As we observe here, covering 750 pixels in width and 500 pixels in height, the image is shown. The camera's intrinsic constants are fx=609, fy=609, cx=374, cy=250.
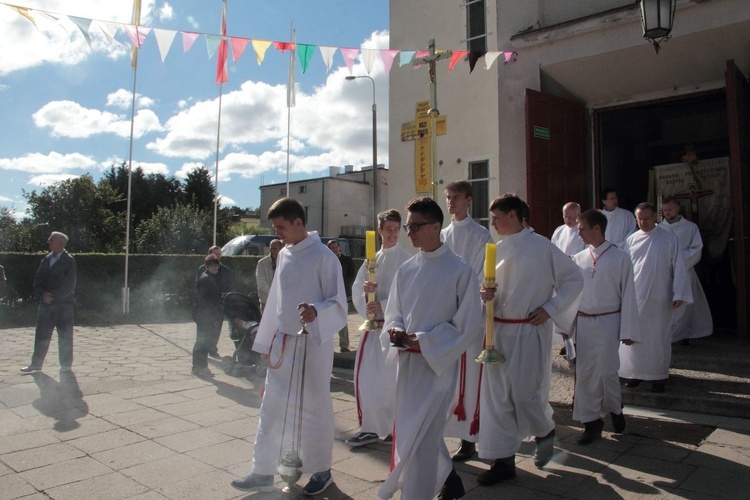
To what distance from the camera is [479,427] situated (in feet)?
13.8

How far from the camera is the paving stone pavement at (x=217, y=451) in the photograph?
3979 mm

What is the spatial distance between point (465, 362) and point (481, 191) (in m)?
7.41

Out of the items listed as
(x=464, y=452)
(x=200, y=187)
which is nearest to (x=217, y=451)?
(x=464, y=452)

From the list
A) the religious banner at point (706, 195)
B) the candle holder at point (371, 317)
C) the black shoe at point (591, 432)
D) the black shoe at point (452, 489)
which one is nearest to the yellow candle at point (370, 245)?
the candle holder at point (371, 317)

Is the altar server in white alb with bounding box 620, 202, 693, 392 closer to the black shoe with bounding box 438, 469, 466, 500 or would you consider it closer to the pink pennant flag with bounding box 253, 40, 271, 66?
the black shoe with bounding box 438, 469, 466, 500

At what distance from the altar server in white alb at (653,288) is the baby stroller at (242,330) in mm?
4571

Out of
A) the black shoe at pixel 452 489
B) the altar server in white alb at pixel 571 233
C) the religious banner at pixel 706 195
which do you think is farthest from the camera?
the religious banner at pixel 706 195

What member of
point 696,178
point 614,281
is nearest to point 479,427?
point 614,281

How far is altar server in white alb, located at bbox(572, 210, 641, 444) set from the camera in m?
4.98

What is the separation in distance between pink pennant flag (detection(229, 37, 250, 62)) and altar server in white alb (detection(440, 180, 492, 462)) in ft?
18.2

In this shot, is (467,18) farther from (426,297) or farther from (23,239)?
(23,239)

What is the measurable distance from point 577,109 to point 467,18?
126 inches

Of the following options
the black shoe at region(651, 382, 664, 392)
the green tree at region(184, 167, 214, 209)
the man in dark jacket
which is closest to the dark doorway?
the black shoe at region(651, 382, 664, 392)

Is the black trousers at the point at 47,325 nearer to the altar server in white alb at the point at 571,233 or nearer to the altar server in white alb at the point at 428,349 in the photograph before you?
the altar server in white alb at the point at 428,349
